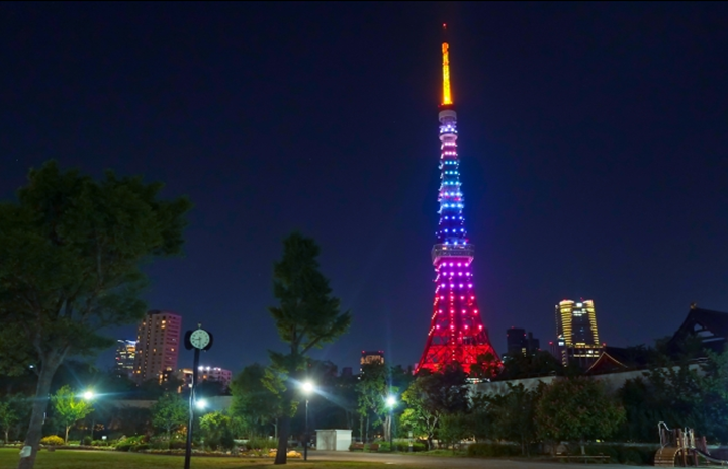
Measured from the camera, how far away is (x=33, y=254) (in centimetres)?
1797

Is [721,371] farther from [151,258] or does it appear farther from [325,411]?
[325,411]

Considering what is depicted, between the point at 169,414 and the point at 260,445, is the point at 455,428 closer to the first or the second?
the point at 260,445

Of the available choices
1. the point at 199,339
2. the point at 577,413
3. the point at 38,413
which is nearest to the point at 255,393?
the point at 38,413

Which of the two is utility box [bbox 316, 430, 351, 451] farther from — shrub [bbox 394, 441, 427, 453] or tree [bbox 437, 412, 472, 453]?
tree [bbox 437, 412, 472, 453]

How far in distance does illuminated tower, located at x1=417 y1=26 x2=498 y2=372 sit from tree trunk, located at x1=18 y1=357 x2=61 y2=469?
62180mm

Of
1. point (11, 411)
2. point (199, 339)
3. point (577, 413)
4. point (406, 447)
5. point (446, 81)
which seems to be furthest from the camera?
point (446, 81)

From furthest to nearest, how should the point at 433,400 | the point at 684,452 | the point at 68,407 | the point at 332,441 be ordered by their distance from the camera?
the point at 433,400
the point at 332,441
the point at 68,407
the point at 684,452

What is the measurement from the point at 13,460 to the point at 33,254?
40.5 feet

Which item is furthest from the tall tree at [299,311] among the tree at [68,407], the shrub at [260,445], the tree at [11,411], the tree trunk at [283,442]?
the tree at [11,411]

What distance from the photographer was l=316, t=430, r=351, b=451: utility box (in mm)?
43062

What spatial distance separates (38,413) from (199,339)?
23.0 feet

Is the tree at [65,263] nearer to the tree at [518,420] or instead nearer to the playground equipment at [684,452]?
the tree at [518,420]

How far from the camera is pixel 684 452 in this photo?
83.4 ft

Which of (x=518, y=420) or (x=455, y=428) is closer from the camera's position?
(x=518, y=420)
